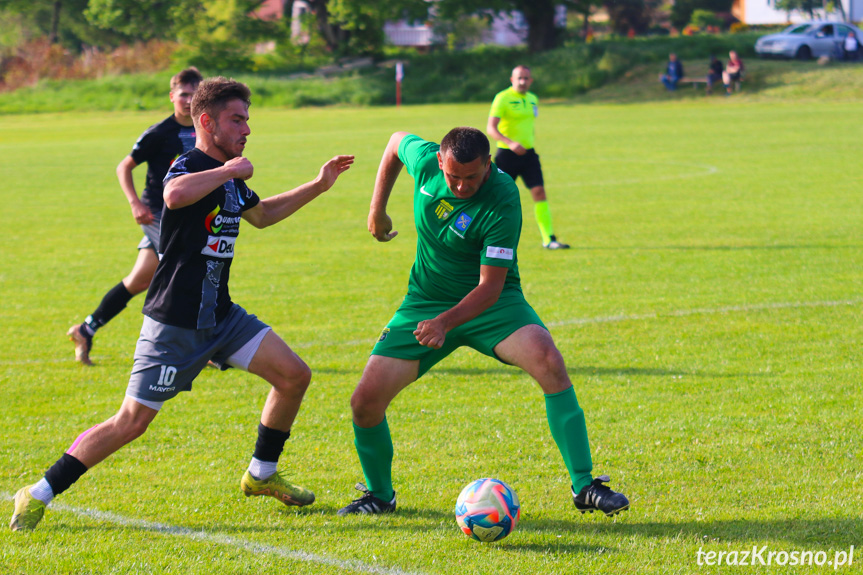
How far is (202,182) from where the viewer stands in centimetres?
455

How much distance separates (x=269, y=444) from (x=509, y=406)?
2179 mm

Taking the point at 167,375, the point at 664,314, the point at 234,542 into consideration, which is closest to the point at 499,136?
the point at 664,314

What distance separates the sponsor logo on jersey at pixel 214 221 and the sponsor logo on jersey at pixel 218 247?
0.13 feet

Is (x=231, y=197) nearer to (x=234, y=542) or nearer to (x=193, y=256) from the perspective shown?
(x=193, y=256)

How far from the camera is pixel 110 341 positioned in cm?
901

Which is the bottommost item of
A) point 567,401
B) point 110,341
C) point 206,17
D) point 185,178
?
point 110,341

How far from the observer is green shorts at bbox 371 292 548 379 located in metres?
5.13

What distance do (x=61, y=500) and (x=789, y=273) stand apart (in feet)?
28.0

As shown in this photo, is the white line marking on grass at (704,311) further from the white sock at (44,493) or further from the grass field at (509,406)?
the white sock at (44,493)

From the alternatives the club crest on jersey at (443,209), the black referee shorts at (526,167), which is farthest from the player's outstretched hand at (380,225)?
the black referee shorts at (526,167)

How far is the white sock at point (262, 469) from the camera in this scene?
5121 mm

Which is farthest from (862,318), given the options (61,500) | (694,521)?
(61,500)

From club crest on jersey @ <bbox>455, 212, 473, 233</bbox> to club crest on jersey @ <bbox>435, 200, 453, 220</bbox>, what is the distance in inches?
2.7

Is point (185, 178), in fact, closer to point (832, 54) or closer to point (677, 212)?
point (677, 212)
